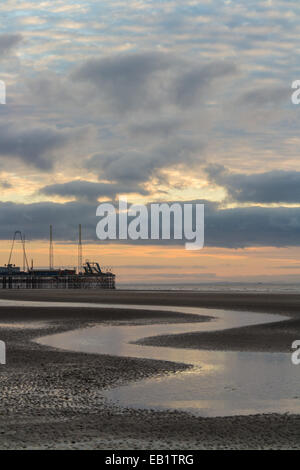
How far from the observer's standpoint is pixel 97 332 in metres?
29.7

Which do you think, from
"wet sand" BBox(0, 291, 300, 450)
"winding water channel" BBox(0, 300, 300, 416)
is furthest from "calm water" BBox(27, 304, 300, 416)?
"wet sand" BBox(0, 291, 300, 450)

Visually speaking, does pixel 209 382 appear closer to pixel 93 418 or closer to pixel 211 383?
pixel 211 383

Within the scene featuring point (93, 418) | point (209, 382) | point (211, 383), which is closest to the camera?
point (93, 418)

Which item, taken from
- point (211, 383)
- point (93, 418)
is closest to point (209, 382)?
point (211, 383)

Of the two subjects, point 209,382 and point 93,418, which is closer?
point 93,418

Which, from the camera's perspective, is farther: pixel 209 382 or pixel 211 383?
pixel 209 382

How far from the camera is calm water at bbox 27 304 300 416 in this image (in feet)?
44.3

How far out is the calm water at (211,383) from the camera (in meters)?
13.5

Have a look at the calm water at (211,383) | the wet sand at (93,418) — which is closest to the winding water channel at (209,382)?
the calm water at (211,383)

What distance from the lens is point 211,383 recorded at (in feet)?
52.7

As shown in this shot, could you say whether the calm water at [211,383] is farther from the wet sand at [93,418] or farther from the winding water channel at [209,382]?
the wet sand at [93,418]

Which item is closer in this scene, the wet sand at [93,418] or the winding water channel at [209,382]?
the wet sand at [93,418]

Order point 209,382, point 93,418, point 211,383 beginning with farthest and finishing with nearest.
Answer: point 209,382
point 211,383
point 93,418
